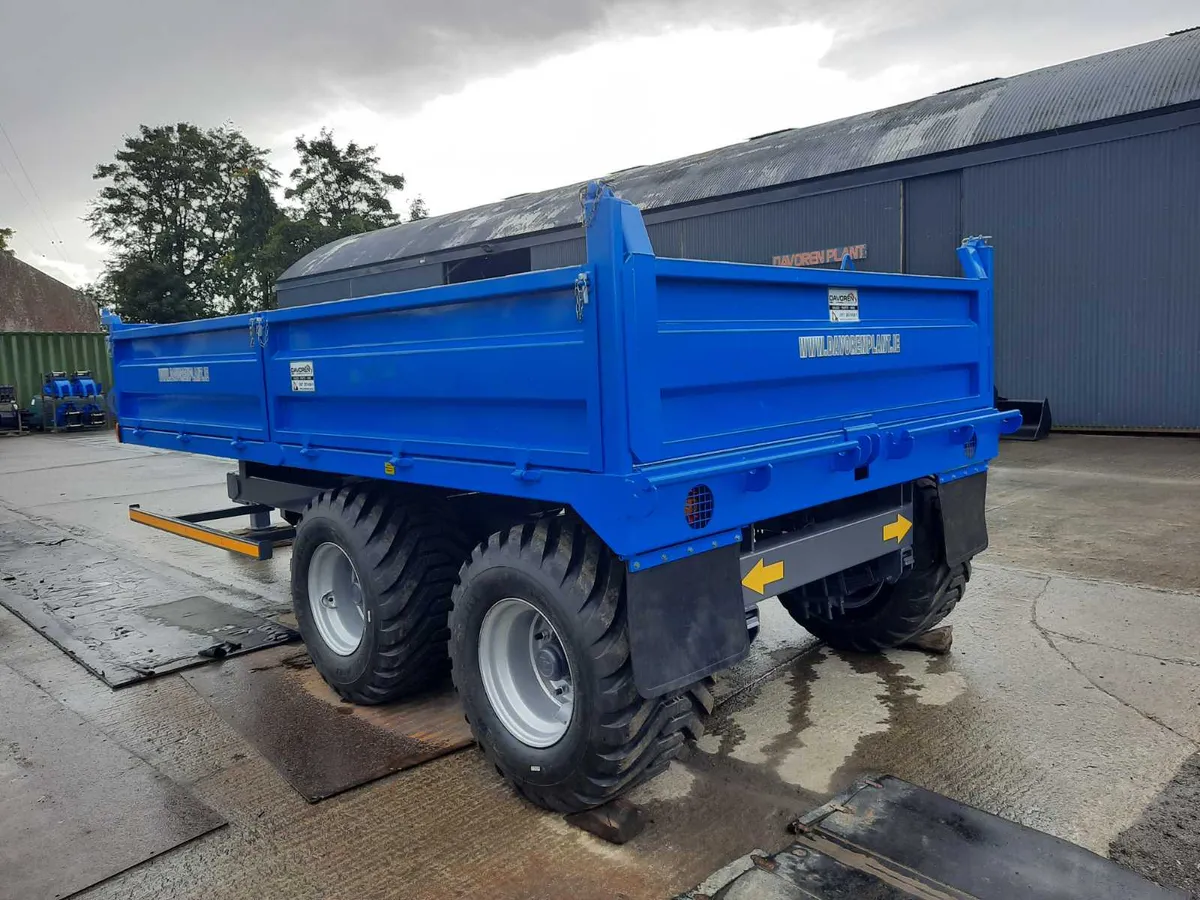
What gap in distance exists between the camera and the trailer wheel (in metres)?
2.67

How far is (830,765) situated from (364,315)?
2.50 metres

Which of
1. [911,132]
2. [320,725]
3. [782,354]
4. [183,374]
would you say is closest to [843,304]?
[782,354]

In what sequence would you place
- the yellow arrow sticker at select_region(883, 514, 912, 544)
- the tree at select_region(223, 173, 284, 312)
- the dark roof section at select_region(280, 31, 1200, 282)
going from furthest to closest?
the tree at select_region(223, 173, 284, 312)
the dark roof section at select_region(280, 31, 1200, 282)
the yellow arrow sticker at select_region(883, 514, 912, 544)

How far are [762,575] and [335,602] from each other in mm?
2171

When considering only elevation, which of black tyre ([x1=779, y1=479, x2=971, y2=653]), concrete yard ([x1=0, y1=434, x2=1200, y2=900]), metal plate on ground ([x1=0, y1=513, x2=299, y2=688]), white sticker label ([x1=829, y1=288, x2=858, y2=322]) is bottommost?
concrete yard ([x1=0, y1=434, x2=1200, y2=900])

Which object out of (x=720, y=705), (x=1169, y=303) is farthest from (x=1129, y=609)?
(x=1169, y=303)

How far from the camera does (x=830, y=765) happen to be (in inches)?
129

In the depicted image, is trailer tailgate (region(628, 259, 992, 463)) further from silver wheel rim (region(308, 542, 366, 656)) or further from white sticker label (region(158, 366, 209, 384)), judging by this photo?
white sticker label (region(158, 366, 209, 384))

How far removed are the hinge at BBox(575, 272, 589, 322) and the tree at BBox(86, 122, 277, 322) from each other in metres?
38.4

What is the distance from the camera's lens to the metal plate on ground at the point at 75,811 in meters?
2.82

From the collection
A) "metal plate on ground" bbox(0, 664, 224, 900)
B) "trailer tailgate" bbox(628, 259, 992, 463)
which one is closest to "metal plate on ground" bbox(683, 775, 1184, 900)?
"trailer tailgate" bbox(628, 259, 992, 463)

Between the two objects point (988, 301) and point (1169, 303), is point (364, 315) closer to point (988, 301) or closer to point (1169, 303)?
point (988, 301)

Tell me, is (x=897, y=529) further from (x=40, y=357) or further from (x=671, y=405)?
(x=40, y=357)

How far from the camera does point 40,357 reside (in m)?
23.4
